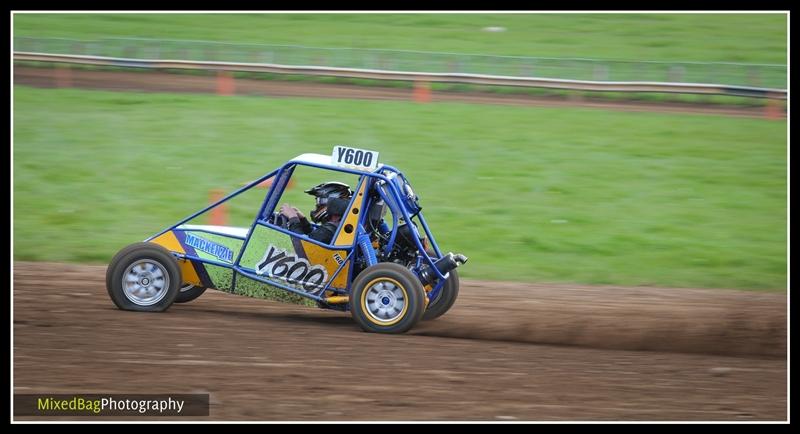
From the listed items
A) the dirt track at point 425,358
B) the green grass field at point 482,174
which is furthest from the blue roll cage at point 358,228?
the green grass field at point 482,174

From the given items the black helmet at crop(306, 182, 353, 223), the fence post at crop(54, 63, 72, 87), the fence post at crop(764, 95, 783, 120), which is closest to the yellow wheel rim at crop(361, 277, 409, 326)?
the black helmet at crop(306, 182, 353, 223)

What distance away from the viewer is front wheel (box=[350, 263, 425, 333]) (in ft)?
30.7

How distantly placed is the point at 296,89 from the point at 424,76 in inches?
125

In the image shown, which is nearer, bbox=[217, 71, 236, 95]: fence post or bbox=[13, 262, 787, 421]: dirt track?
bbox=[13, 262, 787, 421]: dirt track

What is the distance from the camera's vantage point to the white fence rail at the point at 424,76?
24234 mm

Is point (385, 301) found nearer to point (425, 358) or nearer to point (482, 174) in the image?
point (425, 358)

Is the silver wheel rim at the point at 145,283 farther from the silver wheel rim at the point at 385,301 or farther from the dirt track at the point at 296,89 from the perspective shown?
the dirt track at the point at 296,89

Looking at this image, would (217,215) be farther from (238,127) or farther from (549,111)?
(549,111)

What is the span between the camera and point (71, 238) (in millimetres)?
14055

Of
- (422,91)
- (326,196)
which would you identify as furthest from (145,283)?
(422,91)

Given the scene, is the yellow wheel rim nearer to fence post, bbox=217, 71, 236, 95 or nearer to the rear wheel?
the rear wheel

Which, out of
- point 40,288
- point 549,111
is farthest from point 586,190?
point 40,288

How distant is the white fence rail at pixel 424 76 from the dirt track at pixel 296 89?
0.29 meters

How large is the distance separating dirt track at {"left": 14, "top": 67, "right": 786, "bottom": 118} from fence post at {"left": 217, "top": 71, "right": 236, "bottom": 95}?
0.13 m
